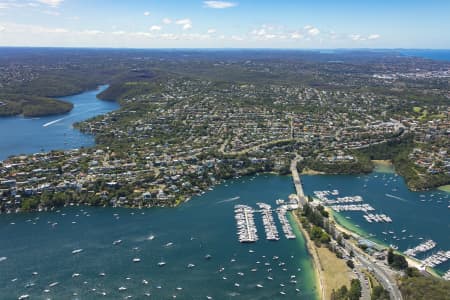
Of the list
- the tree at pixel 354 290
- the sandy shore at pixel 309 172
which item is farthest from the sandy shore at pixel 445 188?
the tree at pixel 354 290

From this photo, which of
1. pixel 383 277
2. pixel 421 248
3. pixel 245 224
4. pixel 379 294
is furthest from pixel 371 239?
pixel 245 224

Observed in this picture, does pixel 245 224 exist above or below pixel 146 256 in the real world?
above

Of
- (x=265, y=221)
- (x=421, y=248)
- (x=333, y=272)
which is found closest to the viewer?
(x=333, y=272)

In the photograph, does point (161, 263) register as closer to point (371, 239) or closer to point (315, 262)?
point (315, 262)

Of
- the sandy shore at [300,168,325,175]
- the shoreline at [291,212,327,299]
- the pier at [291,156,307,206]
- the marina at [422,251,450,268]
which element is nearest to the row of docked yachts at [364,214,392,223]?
the marina at [422,251,450,268]

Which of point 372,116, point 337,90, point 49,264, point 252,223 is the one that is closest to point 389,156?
point 372,116

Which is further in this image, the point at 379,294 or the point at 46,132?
the point at 46,132

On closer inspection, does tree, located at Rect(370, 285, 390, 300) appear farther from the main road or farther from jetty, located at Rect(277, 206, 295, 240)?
jetty, located at Rect(277, 206, 295, 240)
